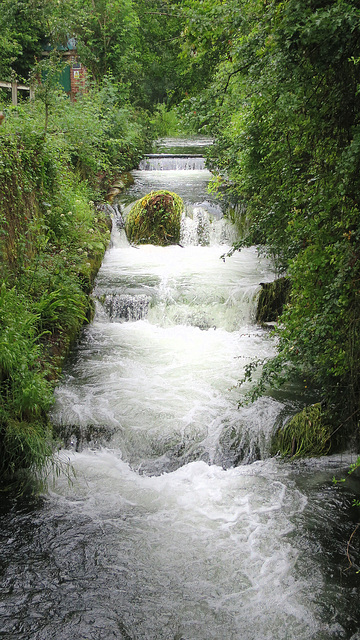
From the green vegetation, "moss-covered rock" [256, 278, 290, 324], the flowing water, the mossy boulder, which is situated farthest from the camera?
the mossy boulder

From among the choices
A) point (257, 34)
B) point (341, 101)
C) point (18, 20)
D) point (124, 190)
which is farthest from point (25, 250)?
point (18, 20)

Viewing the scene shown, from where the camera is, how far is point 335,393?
16.6 ft

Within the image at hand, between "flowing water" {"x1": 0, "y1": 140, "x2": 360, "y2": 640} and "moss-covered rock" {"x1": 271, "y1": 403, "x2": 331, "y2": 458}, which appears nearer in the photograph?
"flowing water" {"x1": 0, "y1": 140, "x2": 360, "y2": 640}

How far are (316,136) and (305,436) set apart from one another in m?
2.96

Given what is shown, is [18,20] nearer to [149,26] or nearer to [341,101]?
[149,26]

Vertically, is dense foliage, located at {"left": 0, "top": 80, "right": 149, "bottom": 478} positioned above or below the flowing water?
above

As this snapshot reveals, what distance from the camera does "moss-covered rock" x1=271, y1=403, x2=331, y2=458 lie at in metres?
5.40

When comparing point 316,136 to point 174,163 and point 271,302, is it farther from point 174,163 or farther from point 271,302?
point 174,163

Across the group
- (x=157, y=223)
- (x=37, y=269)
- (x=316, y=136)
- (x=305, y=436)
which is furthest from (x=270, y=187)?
(x=157, y=223)

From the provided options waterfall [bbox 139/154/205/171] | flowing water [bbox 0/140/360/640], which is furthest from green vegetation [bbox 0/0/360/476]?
waterfall [bbox 139/154/205/171]

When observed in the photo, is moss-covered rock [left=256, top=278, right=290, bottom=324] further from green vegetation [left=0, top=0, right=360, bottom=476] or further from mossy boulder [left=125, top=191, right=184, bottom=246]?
mossy boulder [left=125, top=191, right=184, bottom=246]

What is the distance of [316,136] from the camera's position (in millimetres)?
4625

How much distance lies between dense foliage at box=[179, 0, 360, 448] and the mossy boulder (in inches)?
266

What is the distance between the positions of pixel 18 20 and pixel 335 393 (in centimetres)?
1920
